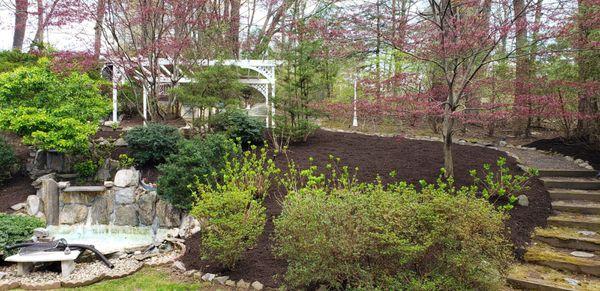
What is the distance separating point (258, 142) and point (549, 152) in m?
5.59

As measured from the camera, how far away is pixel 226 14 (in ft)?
37.0

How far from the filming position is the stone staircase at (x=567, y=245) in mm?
3830

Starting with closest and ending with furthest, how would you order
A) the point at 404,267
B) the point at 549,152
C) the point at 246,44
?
the point at 404,267 → the point at 549,152 → the point at 246,44

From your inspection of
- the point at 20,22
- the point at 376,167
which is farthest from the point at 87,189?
the point at 20,22

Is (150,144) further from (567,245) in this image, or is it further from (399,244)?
(567,245)

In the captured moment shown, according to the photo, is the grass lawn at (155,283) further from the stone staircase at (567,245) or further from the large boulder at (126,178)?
the stone staircase at (567,245)

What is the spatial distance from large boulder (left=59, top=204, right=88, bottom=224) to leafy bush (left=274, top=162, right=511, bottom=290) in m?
4.40

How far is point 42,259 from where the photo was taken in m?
4.20

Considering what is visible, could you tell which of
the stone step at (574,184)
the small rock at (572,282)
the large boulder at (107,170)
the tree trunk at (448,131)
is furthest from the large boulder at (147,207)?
the stone step at (574,184)

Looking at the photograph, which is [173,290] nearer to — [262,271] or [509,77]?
[262,271]

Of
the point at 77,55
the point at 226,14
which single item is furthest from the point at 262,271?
the point at 226,14

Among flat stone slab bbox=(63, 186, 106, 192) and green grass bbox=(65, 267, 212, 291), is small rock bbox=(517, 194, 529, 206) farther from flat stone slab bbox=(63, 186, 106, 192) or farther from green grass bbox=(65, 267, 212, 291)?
flat stone slab bbox=(63, 186, 106, 192)

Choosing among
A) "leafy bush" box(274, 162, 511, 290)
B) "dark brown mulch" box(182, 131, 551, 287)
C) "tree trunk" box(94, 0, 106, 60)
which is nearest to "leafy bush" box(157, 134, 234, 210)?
"dark brown mulch" box(182, 131, 551, 287)

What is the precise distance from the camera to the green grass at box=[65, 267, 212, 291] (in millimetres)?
3914
